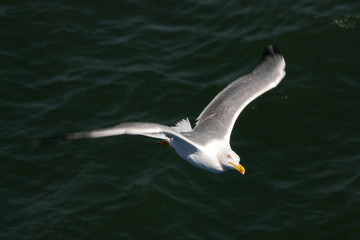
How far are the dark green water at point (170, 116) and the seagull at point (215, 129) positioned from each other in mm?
1760

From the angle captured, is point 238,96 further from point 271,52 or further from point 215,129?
point 271,52

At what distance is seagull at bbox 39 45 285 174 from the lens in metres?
9.48

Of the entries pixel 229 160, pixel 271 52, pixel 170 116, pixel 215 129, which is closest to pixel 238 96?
pixel 215 129

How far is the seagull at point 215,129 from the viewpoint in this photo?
9475mm

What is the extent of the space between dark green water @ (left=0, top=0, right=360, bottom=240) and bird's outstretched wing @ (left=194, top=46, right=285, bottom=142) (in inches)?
67.2

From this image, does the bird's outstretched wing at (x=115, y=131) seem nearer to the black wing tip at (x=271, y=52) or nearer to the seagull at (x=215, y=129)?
the seagull at (x=215, y=129)

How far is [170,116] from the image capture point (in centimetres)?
1405

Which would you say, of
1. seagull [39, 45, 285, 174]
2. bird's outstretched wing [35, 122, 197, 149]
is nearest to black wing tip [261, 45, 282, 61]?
seagull [39, 45, 285, 174]

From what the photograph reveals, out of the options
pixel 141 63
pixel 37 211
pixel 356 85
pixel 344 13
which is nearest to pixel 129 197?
pixel 37 211

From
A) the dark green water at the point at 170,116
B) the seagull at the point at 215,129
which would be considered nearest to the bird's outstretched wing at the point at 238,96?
the seagull at the point at 215,129

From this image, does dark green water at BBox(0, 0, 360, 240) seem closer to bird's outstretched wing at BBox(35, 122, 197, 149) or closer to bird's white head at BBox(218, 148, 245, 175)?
bird's white head at BBox(218, 148, 245, 175)

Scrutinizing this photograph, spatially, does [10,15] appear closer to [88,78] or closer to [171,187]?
[88,78]

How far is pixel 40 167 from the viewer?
42.7ft

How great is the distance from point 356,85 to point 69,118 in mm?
7019
